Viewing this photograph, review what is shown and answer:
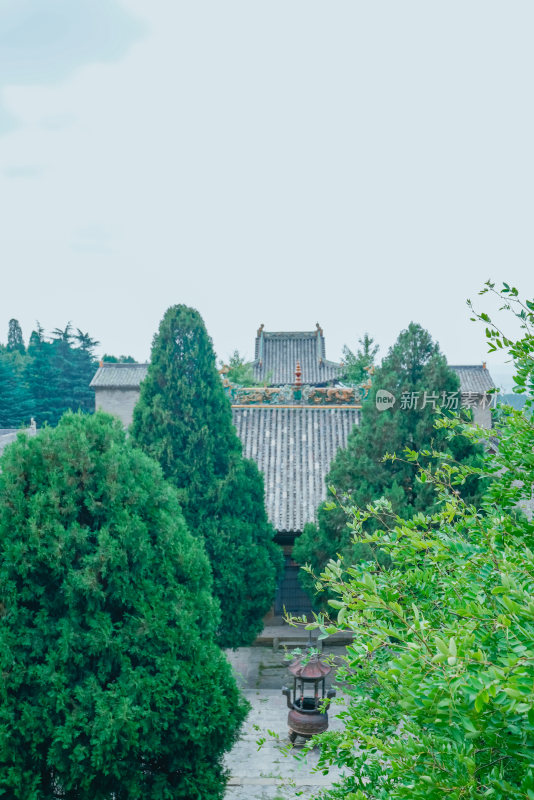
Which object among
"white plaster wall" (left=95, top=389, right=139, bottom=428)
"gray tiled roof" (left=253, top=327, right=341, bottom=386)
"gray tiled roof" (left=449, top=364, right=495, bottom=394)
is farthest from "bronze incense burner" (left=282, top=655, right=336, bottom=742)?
"gray tiled roof" (left=449, top=364, right=495, bottom=394)

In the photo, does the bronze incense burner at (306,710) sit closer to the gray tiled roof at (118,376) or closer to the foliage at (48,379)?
the gray tiled roof at (118,376)

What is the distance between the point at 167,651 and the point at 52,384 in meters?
34.0

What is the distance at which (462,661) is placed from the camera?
1.78m

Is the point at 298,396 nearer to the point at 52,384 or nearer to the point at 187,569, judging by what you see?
the point at 187,569

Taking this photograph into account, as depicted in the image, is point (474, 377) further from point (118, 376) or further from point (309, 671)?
point (309, 671)

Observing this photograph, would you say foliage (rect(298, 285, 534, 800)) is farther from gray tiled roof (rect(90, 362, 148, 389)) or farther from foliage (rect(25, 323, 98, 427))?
foliage (rect(25, 323, 98, 427))

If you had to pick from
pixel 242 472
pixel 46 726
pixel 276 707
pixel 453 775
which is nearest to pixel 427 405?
pixel 242 472

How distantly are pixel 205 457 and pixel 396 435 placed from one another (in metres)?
3.31

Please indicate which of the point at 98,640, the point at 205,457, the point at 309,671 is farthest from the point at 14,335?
the point at 98,640

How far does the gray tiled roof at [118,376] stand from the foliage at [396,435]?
20696 mm

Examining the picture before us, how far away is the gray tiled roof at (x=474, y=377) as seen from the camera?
94.9ft

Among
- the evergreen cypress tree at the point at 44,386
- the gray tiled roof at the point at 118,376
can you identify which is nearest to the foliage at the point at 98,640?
the gray tiled roof at the point at 118,376

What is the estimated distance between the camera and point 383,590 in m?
3.05

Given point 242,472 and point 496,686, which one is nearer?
point 496,686
